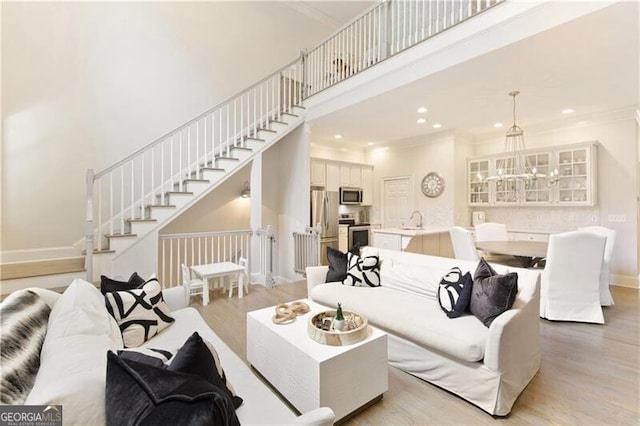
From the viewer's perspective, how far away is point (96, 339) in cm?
126

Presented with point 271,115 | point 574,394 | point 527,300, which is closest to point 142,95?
point 271,115

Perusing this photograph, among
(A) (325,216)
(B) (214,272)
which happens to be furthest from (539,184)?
(B) (214,272)

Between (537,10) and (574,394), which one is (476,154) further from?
(574,394)

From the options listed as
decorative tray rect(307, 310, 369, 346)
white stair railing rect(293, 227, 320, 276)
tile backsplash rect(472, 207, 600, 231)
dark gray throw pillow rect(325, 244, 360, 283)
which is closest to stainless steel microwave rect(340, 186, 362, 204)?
white stair railing rect(293, 227, 320, 276)

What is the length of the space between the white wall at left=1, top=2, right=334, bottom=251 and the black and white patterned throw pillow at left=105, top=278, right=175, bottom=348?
3262 millimetres

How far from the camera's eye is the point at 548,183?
525cm

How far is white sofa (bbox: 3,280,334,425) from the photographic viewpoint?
80 cm

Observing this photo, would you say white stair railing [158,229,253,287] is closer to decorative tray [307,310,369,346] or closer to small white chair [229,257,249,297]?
small white chair [229,257,249,297]

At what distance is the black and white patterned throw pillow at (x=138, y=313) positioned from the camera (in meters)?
1.87

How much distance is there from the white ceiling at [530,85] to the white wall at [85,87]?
252 cm

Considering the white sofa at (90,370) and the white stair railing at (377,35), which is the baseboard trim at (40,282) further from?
the white stair railing at (377,35)

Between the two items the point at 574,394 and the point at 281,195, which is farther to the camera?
the point at 281,195

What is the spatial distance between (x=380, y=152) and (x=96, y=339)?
7.11 m

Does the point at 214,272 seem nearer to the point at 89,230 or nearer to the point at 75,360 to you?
the point at 89,230
